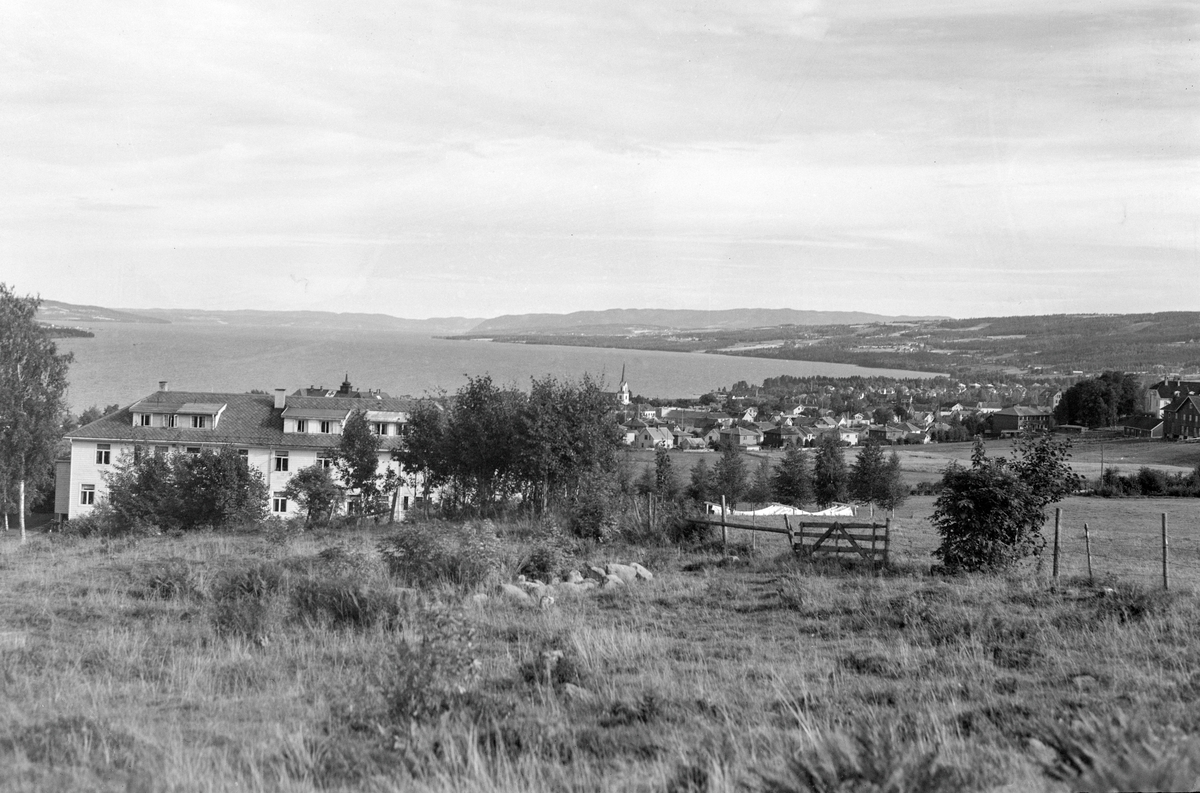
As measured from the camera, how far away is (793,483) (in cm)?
5466

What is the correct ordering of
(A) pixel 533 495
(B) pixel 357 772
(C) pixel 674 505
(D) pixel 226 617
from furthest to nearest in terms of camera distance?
(A) pixel 533 495 < (C) pixel 674 505 < (D) pixel 226 617 < (B) pixel 357 772

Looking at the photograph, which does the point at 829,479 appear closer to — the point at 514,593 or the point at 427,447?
the point at 427,447

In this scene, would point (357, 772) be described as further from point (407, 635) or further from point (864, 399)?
point (864, 399)

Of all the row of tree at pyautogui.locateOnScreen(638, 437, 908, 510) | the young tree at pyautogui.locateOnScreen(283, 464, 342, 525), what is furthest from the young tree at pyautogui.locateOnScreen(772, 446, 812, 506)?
the young tree at pyautogui.locateOnScreen(283, 464, 342, 525)

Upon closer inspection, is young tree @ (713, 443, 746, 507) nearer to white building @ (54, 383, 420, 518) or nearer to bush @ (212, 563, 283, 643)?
white building @ (54, 383, 420, 518)

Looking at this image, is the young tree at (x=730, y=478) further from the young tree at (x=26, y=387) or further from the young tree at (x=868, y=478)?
the young tree at (x=26, y=387)

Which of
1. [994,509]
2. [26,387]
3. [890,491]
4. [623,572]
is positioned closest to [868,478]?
[890,491]

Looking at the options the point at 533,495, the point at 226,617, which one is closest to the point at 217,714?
the point at 226,617

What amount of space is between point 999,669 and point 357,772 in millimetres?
5510

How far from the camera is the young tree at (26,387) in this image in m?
30.4

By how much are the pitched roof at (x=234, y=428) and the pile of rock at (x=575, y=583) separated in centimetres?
3021

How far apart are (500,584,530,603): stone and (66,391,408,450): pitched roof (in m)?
31.4

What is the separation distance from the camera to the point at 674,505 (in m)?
19.2

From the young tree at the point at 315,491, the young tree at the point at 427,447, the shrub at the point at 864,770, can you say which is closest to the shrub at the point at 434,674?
the shrub at the point at 864,770
